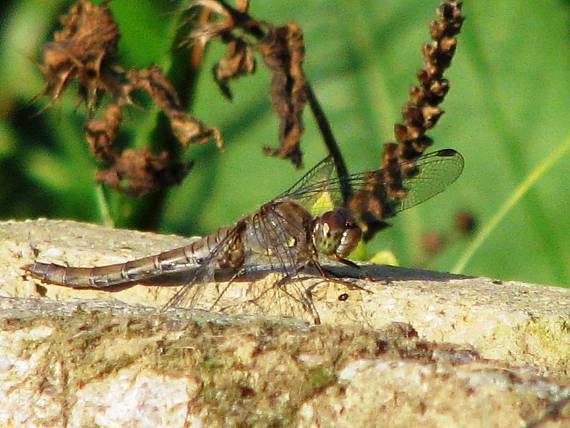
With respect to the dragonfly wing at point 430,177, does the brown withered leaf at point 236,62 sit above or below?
above

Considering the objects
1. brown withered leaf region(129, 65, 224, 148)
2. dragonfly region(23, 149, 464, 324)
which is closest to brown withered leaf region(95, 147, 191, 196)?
brown withered leaf region(129, 65, 224, 148)

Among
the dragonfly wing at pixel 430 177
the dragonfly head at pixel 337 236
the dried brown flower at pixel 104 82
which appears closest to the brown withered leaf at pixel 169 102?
the dried brown flower at pixel 104 82

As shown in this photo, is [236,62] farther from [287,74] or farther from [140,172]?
[140,172]

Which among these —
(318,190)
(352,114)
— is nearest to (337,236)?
(318,190)

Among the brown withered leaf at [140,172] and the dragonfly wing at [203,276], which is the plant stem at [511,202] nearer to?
the dragonfly wing at [203,276]

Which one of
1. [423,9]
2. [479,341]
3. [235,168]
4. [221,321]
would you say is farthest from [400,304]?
[423,9]

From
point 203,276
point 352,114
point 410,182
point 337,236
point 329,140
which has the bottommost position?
point 203,276
